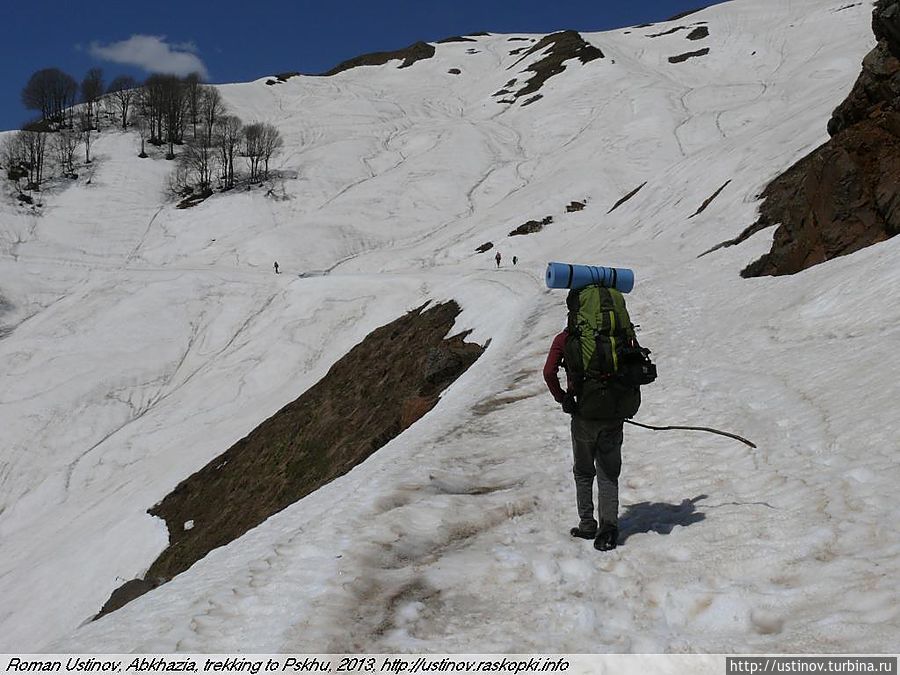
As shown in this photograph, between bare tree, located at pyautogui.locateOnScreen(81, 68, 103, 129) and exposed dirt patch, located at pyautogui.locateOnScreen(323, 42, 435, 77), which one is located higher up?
exposed dirt patch, located at pyautogui.locateOnScreen(323, 42, 435, 77)

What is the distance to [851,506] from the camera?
5.71m

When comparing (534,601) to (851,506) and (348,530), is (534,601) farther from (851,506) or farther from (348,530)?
(851,506)

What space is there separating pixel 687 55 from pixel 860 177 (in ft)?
390

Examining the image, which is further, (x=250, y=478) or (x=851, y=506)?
(x=250, y=478)

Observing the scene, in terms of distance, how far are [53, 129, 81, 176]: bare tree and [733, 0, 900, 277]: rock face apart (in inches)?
3709

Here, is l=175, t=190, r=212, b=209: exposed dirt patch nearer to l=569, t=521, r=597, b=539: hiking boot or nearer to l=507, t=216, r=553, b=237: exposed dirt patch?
l=507, t=216, r=553, b=237: exposed dirt patch

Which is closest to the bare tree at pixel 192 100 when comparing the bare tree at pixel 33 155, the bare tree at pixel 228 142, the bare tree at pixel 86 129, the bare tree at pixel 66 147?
the bare tree at pixel 228 142

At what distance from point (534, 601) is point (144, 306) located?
168 ft

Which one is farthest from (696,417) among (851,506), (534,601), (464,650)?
(464,650)

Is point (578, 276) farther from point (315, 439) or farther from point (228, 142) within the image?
point (228, 142)

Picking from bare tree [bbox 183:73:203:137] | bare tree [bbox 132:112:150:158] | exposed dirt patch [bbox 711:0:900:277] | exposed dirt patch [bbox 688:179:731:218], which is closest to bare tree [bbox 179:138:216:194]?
bare tree [bbox 132:112:150:158]

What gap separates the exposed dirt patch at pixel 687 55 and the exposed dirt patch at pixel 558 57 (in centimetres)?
1580

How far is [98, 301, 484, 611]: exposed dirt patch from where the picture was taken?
19.3 meters

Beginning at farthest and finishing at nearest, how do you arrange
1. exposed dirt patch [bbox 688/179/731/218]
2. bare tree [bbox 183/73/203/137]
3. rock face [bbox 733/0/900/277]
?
bare tree [bbox 183/73/203/137]
exposed dirt patch [bbox 688/179/731/218]
rock face [bbox 733/0/900/277]
